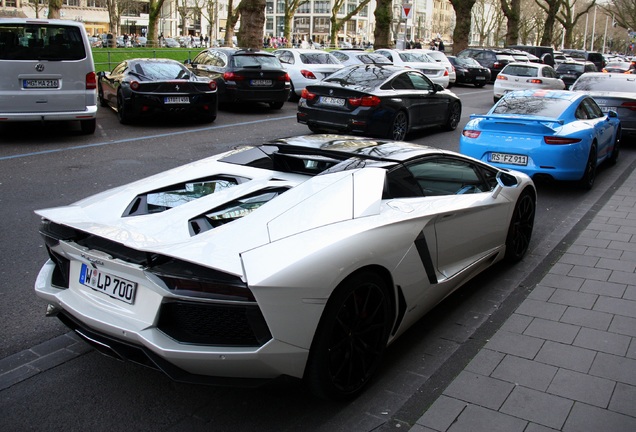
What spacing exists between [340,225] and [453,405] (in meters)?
1.15

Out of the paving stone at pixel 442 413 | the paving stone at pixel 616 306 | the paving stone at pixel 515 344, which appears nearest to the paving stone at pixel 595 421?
the paving stone at pixel 442 413

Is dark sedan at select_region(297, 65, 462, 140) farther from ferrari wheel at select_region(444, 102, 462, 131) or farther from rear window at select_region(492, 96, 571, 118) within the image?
rear window at select_region(492, 96, 571, 118)

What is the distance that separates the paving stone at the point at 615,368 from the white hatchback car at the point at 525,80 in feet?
60.6

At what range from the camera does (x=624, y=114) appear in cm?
1329

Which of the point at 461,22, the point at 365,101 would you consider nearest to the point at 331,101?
the point at 365,101

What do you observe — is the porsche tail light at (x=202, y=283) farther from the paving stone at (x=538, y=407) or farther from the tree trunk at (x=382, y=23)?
the tree trunk at (x=382, y=23)

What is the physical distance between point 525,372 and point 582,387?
326mm

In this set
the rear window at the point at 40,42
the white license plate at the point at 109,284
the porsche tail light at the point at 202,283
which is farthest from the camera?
the rear window at the point at 40,42

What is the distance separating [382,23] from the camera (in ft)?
117

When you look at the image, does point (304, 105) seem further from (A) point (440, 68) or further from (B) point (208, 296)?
(A) point (440, 68)

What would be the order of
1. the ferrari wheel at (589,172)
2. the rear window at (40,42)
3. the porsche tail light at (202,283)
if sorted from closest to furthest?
the porsche tail light at (202,283) → the ferrari wheel at (589,172) → the rear window at (40,42)

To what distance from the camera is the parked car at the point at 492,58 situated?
32.4 m

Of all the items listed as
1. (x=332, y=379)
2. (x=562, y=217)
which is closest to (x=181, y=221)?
(x=332, y=379)

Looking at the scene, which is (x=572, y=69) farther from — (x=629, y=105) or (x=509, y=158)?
(x=509, y=158)
